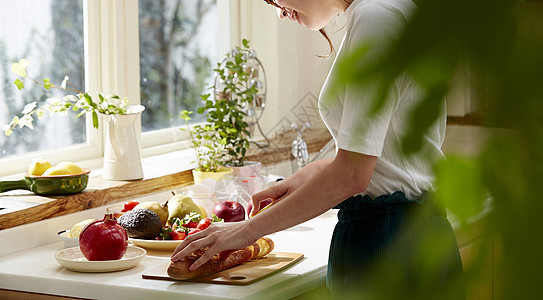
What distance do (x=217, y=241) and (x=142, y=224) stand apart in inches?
15.5

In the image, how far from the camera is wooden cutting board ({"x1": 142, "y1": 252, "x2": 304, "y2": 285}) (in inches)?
55.7

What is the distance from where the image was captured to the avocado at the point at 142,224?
168 centimetres

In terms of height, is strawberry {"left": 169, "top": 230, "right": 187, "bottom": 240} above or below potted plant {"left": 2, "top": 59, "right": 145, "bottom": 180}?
below

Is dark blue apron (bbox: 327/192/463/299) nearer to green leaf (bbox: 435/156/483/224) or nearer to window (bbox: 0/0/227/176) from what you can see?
green leaf (bbox: 435/156/483/224)

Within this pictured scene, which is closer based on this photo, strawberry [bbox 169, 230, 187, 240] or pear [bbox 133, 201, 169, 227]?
strawberry [bbox 169, 230, 187, 240]

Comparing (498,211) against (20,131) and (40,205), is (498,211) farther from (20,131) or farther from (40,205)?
(20,131)

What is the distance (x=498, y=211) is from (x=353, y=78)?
0.12 feet

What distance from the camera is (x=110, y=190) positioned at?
6.49 feet

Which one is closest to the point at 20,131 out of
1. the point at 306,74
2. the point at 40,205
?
the point at 40,205

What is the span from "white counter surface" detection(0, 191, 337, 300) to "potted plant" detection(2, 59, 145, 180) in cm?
27

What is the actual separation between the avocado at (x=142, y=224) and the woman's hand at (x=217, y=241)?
0.29 meters

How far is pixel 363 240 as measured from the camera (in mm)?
1414

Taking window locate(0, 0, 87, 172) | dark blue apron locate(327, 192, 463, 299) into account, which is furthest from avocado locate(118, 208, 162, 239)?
dark blue apron locate(327, 192, 463, 299)

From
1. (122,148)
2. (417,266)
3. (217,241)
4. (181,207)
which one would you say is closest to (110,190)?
(122,148)
